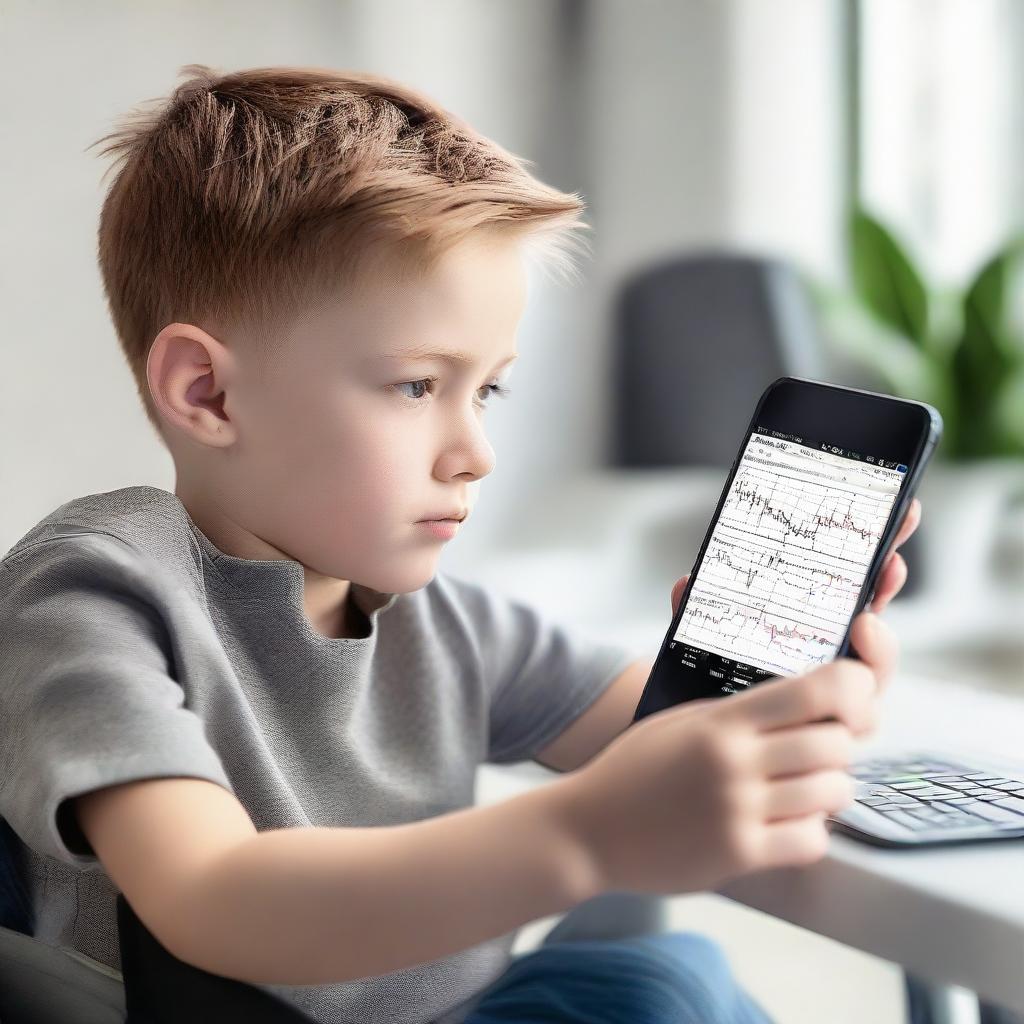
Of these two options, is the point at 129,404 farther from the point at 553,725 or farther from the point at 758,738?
the point at 758,738

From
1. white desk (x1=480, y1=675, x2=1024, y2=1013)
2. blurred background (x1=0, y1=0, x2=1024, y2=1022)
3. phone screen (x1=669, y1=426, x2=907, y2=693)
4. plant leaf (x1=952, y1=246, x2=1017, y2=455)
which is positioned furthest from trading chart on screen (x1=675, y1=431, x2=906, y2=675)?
plant leaf (x1=952, y1=246, x2=1017, y2=455)

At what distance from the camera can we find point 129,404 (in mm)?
1275

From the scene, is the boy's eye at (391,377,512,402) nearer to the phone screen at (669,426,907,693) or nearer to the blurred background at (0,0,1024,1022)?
the phone screen at (669,426,907,693)

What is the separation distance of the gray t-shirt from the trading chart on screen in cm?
18

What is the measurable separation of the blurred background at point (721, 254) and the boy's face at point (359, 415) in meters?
0.87

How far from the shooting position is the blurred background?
1.99 metres

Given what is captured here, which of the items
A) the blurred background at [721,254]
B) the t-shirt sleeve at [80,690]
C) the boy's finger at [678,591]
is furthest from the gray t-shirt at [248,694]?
the blurred background at [721,254]

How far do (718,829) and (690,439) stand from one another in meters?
2.02

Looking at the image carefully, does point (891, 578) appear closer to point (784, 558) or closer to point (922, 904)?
point (784, 558)

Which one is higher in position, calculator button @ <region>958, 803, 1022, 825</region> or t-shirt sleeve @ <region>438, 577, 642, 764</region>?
Answer: calculator button @ <region>958, 803, 1022, 825</region>

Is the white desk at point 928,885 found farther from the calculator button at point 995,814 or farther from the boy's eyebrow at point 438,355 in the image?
the boy's eyebrow at point 438,355

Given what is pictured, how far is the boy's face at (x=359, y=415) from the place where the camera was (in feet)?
1.99

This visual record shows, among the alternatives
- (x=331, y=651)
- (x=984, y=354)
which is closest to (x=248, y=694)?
(x=331, y=651)

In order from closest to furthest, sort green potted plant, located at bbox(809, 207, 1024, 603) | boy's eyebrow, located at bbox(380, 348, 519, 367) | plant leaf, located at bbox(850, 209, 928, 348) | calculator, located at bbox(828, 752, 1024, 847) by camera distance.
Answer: calculator, located at bbox(828, 752, 1024, 847)
boy's eyebrow, located at bbox(380, 348, 519, 367)
green potted plant, located at bbox(809, 207, 1024, 603)
plant leaf, located at bbox(850, 209, 928, 348)
